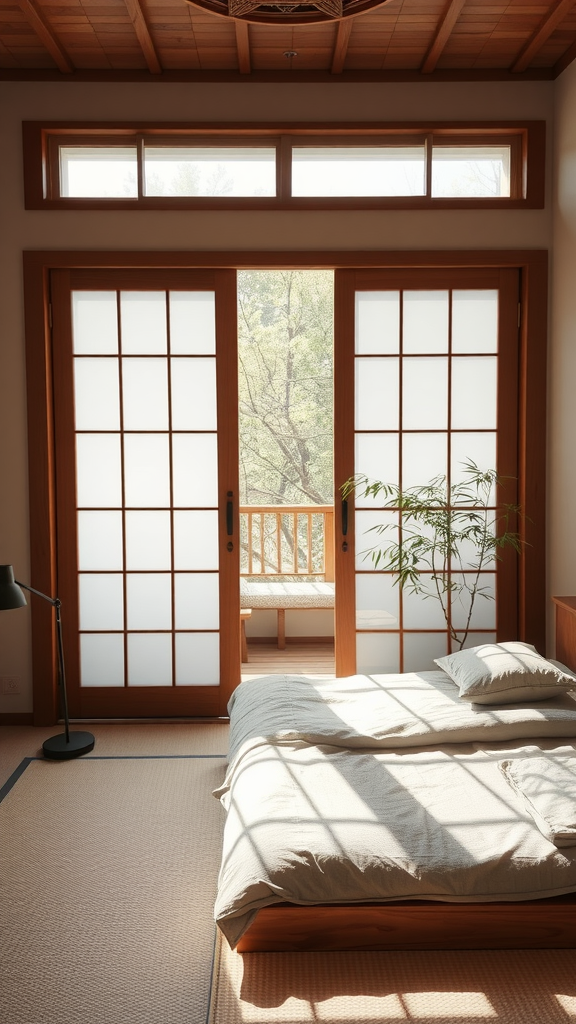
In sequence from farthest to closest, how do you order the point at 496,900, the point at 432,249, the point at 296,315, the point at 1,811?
the point at 296,315
the point at 432,249
the point at 1,811
the point at 496,900

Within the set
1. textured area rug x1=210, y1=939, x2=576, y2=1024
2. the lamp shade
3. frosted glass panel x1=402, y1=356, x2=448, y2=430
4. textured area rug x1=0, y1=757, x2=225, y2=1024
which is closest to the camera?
textured area rug x1=210, y1=939, x2=576, y2=1024

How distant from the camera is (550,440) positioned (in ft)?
12.5

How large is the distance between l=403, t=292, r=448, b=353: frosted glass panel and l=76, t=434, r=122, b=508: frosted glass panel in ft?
5.12

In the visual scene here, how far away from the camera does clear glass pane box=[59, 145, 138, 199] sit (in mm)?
3762

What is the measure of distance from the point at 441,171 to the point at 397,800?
117 inches

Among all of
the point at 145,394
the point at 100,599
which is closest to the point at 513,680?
the point at 100,599

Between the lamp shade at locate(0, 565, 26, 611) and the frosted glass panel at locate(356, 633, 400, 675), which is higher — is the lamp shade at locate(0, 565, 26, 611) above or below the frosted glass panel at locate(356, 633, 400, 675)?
above

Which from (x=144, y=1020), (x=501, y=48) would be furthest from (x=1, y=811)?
(x=501, y=48)

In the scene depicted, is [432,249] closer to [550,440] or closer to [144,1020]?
[550,440]

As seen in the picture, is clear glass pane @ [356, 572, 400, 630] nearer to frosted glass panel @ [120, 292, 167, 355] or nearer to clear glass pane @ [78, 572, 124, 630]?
clear glass pane @ [78, 572, 124, 630]

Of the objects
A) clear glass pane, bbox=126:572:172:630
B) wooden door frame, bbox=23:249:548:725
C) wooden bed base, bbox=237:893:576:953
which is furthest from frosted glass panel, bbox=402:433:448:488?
wooden bed base, bbox=237:893:576:953

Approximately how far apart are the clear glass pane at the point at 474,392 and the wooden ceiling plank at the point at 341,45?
1456mm

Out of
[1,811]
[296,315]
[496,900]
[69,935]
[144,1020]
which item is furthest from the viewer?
[296,315]

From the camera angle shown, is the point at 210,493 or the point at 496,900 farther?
the point at 210,493
